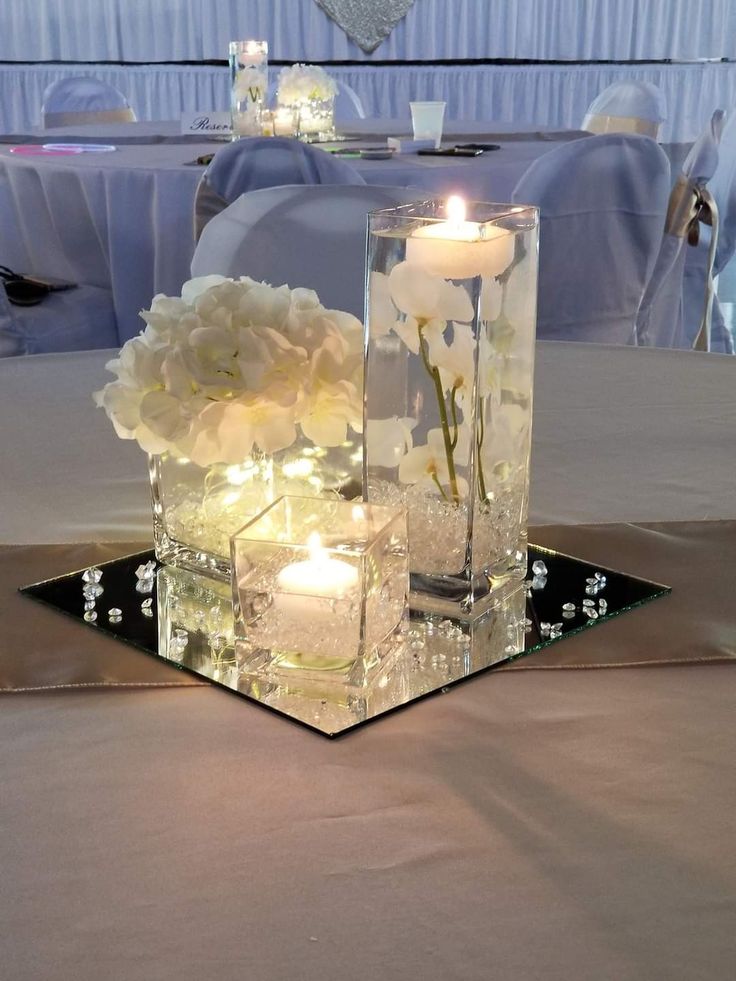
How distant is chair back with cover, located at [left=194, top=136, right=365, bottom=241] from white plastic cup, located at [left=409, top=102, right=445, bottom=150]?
3.15 feet

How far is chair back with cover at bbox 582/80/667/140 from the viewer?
4.27 metres

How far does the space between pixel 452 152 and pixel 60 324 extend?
42.6 inches

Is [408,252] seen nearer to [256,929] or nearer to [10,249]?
[256,929]

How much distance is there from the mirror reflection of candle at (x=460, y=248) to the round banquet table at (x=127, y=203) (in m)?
2.05

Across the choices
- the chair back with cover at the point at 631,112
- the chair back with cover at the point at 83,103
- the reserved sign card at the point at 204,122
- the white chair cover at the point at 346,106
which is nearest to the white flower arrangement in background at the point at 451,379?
the reserved sign card at the point at 204,122

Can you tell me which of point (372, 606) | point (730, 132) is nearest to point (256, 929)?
point (372, 606)

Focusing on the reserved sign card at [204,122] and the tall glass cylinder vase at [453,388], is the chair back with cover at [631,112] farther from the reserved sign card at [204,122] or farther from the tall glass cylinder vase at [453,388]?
the tall glass cylinder vase at [453,388]

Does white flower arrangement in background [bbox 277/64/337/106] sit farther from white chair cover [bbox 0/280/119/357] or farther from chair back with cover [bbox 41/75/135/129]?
chair back with cover [bbox 41/75/135/129]

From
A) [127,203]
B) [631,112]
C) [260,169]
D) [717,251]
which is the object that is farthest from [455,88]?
[260,169]

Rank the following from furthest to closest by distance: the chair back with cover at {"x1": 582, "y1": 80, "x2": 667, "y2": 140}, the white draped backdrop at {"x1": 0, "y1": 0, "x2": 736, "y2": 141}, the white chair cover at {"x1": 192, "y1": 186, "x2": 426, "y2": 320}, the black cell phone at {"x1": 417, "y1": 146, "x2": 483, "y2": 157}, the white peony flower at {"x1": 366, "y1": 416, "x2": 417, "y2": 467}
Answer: the white draped backdrop at {"x1": 0, "y1": 0, "x2": 736, "y2": 141}
the chair back with cover at {"x1": 582, "y1": 80, "x2": 667, "y2": 140}
the black cell phone at {"x1": 417, "y1": 146, "x2": 483, "y2": 157}
the white chair cover at {"x1": 192, "y1": 186, "x2": 426, "y2": 320}
the white peony flower at {"x1": 366, "y1": 416, "x2": 417, "y2": 467}

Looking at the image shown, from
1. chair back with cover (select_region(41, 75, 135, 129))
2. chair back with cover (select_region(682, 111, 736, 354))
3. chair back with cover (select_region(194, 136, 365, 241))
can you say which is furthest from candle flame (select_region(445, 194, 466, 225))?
chair back with cover (select_region(41, 75, 135, 129))

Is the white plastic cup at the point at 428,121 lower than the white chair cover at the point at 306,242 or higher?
higher

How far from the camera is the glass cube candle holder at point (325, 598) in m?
0.62

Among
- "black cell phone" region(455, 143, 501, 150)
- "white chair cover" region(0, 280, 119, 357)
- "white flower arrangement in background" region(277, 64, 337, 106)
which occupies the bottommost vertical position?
"white chair cover" region(0, 280, 119, 357)
